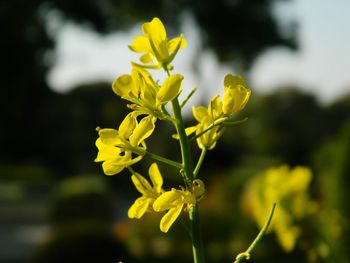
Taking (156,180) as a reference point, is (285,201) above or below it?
above

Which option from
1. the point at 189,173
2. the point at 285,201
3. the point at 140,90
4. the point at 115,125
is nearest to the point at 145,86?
the point at 140,90

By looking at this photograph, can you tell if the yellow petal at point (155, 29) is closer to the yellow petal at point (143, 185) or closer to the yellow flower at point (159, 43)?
the yellow flower at point (159, 43)

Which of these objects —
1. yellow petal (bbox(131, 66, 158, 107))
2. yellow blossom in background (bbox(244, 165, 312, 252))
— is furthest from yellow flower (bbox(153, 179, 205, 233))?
yellow blossom in background (bbox(244, 165, 312, 252))

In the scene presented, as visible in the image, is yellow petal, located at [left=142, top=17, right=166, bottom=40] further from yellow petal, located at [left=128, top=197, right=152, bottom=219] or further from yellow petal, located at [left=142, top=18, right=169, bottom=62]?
yellow petal, located at [left=128, top=197, right=152, bottom=219]

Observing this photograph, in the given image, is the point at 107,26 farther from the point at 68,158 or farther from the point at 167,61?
the point at 167,61

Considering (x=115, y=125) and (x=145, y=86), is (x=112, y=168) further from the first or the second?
(x=115, y=125)

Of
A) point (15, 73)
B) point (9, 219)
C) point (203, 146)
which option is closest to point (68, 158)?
point (15, 73)

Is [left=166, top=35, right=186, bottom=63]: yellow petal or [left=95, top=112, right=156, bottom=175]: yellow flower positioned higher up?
[left=166, top=35, right=186, bottom=63]: yellow petal
